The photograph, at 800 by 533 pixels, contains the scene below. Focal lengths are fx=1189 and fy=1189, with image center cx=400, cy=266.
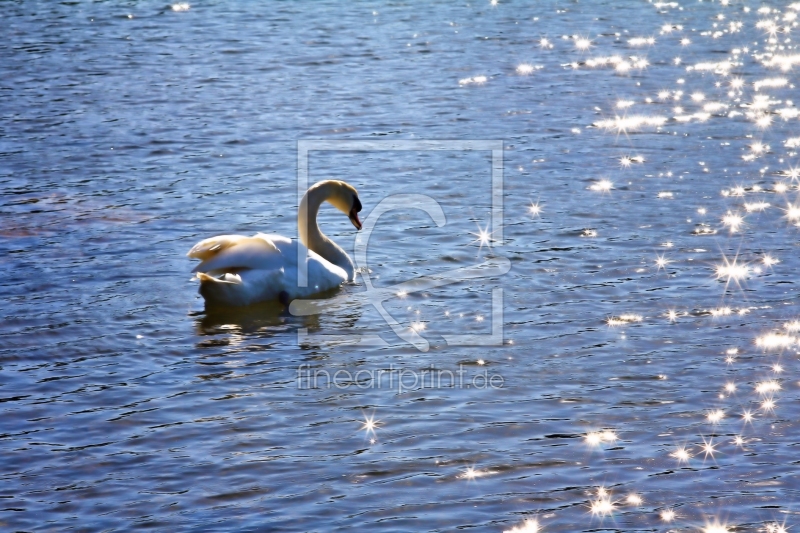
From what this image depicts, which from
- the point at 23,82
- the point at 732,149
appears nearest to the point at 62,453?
the point at 732,149

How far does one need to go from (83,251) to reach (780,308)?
6.29 m

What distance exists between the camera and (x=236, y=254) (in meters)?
9.96

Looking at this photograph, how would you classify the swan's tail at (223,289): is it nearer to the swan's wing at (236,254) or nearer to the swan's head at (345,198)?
the swan's wing at (236,254)

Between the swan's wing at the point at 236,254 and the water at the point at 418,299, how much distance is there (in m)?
0.40

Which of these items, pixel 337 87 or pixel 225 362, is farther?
pixel 337 87

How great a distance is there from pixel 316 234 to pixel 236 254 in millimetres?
1189

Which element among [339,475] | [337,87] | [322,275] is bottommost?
[339,475]

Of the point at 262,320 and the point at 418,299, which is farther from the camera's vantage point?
the point at 418,299

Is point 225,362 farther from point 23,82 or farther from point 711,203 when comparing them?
point 23,82

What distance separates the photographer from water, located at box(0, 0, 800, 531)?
6797mm

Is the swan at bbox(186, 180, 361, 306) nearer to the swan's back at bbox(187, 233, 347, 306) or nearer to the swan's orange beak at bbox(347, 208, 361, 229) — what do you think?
the swan's back at bbox(187, 233, 347, 306)

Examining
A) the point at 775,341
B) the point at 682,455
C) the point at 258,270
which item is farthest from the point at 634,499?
the point at 258,270

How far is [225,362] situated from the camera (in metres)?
8.71

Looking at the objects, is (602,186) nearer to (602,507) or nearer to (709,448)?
(709,448)
